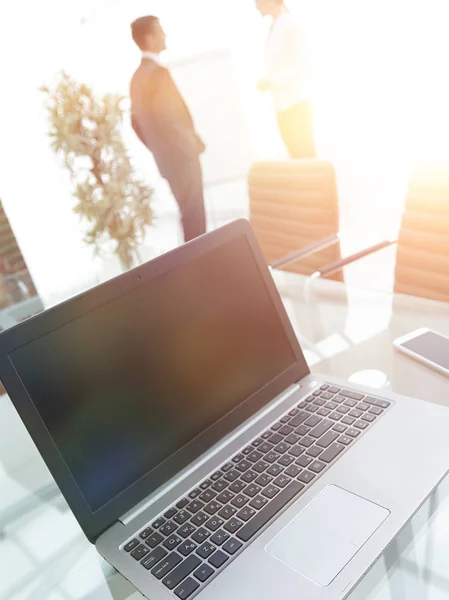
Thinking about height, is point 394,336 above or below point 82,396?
below

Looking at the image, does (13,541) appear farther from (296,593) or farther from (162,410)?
(296,593)

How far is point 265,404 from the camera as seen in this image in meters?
0.87

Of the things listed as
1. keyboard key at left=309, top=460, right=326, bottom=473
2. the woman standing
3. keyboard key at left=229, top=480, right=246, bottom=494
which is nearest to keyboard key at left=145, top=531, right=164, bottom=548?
keyboard key at left=229, top=480, right=246, bottom=494

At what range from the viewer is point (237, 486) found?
2.38 feet

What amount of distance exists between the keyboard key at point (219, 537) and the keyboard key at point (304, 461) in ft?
0.46

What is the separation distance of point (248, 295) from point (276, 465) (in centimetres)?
27

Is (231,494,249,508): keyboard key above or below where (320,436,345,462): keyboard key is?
below

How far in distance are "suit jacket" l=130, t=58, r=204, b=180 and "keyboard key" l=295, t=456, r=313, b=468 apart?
262 cm

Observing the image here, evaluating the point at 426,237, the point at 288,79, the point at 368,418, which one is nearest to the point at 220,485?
the point at 368,418

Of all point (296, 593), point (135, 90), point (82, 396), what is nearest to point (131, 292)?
point (82, 396)

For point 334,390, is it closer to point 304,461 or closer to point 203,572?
point 304,461

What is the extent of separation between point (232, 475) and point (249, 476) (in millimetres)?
25

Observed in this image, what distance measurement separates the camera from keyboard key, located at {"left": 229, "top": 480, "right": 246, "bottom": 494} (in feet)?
2.36

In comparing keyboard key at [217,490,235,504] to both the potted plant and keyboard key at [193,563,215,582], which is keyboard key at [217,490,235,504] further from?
the potted plant
